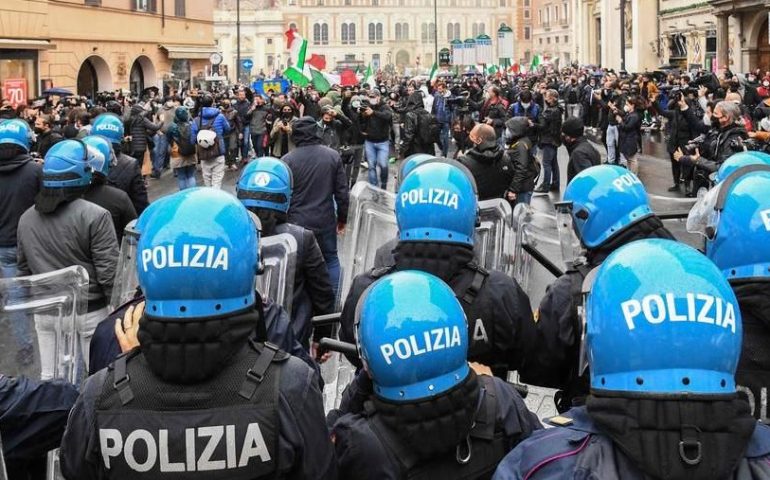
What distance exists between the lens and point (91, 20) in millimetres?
29297

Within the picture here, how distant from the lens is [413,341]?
2297mm

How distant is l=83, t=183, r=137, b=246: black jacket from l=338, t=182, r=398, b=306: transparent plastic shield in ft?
4.78

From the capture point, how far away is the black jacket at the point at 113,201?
5.61 metres

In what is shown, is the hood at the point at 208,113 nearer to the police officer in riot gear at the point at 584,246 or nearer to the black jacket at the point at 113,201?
the black jacket at the point at 113,201

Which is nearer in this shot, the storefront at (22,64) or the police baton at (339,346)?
the police baton at (339,346)

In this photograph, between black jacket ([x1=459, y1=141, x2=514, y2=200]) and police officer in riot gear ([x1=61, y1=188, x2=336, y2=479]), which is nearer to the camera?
police officer in riot gear ([x1=61, y1=188, x2=336, y2=479])

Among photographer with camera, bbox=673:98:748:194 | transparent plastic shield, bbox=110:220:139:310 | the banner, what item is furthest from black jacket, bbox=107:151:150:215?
the banner

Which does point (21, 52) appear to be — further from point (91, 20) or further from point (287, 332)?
point (287, 332)

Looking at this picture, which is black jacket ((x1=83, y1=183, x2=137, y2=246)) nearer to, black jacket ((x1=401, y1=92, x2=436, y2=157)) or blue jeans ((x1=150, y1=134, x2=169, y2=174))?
black jacket ((x1=401, y1=92, x2=436, y2=157))

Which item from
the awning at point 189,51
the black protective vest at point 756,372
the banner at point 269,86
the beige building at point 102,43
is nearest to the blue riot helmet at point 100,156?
the black protective vest at point 756,372

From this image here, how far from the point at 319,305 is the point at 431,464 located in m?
2.38

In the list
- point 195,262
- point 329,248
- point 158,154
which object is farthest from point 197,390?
point 158,154

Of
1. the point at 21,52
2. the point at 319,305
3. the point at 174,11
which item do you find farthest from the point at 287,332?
the point at 174,11

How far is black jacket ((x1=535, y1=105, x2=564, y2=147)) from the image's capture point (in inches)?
577
